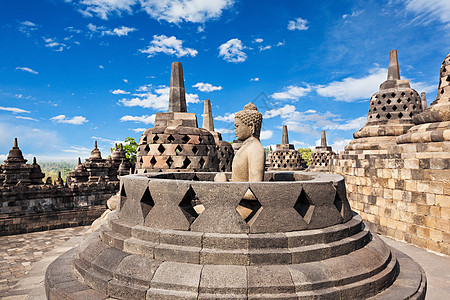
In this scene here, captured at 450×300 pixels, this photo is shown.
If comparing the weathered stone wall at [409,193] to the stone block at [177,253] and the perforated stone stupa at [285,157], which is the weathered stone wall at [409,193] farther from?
the perforated stone stupa at [285,157]

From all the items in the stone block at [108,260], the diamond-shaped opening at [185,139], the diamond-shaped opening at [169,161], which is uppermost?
the diamond-shaped opening at [185,139]

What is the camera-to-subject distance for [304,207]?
10.8ft

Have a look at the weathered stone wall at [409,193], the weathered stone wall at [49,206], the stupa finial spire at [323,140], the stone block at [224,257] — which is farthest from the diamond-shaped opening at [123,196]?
the stupa finial spire at [323,140]

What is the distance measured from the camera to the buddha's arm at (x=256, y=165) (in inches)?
148

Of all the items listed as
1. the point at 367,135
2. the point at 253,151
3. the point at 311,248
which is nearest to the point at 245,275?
the point at 311,248

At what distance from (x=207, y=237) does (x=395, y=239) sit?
253 inches

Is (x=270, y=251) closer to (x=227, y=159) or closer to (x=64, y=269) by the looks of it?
(x=64, y=269)

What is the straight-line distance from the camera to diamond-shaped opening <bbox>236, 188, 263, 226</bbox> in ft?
10.2

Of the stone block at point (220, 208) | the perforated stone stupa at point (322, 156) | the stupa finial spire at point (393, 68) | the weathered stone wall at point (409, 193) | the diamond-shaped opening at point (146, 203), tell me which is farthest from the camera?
the perforated stone stupa at point (322, 156)

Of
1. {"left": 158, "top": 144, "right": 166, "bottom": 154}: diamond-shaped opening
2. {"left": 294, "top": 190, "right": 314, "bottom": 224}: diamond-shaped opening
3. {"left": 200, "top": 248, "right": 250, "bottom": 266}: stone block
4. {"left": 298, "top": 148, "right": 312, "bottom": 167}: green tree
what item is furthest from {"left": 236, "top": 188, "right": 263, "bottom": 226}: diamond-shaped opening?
{"left": 298, "top": 148, "right": 312, "bottom": 167}: green tree

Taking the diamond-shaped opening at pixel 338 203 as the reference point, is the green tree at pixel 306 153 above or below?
above

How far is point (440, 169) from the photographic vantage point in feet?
19.9

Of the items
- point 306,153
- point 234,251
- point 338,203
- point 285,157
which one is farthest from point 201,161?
point 306,153

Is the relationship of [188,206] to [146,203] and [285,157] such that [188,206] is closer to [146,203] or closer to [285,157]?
[146,203]
